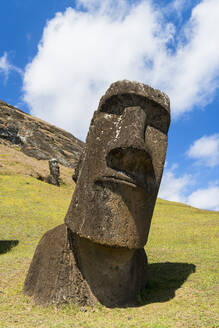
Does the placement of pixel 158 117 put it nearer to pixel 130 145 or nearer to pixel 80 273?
pixel 130 145

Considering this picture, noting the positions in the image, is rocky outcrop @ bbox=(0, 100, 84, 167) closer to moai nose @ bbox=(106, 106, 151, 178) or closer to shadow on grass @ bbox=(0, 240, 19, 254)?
shadow on grass @ bbox=(0, 240, 19, 254)

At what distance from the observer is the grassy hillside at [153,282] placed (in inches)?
231

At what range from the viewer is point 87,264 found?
22.6 ft

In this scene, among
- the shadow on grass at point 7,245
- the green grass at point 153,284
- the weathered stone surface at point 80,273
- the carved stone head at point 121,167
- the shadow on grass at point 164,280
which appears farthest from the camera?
the shadow on grass at point 7,245

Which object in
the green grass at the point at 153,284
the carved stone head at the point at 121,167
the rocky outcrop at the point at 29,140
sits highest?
the rocky outcrop at the point at 29,140

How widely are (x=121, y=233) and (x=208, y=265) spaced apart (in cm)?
466

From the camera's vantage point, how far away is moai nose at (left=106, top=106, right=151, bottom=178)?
6.27 metres

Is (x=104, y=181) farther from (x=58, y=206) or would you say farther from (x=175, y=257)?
(x=58, y=206)

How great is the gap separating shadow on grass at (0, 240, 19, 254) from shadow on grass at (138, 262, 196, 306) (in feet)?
19.0

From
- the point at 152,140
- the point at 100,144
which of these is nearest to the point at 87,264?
the point at 100,144

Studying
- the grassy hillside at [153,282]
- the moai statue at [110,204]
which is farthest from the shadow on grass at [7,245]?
the moai statue at [110,204]

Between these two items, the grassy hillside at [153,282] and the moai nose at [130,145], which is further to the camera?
the moai nose at [130,145]

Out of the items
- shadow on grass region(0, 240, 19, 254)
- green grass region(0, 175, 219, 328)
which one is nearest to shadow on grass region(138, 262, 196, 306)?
green grass region(0, 175, 219, 328)

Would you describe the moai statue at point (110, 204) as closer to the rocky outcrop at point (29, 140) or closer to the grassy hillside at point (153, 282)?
the grassy hillside at point (153, 282)
